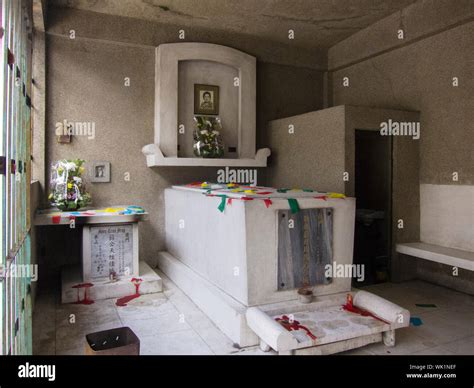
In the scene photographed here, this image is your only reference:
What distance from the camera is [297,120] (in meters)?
5.02

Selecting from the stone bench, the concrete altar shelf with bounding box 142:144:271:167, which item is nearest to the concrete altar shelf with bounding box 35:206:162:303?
the concrete altar shelf with bounding box 142:144:271:167

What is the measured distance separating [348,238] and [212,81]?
2.90 meters

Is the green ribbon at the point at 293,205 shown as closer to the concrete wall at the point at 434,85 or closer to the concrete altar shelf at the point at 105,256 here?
the concrete altar shelf at the point at 105,256

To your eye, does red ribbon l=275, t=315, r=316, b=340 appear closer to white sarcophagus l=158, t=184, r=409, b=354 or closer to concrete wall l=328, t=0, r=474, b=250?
white sarcophagus l=158, t=184, r=409, b=354

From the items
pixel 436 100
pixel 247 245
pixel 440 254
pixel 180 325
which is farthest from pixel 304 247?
pixel 436 100

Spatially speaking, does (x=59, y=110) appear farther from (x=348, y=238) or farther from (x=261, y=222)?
(x=348, y=238)

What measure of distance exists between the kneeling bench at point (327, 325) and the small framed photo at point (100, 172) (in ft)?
9.01

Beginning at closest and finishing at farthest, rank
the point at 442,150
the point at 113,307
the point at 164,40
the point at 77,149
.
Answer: the point at 113,307 → the point at 442,150 → the point at 77,149 → the point at 164,40

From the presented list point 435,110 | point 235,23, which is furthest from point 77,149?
point 435,110

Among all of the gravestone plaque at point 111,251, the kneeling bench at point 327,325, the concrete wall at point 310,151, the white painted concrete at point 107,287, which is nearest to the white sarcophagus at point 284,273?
the kneeling bench at point 327,325

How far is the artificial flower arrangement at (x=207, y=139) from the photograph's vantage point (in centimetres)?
502

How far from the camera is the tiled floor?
283 cm

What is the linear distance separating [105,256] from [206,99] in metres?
2.37

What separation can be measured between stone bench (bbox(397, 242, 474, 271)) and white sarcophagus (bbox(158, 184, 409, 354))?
1.18 metres
